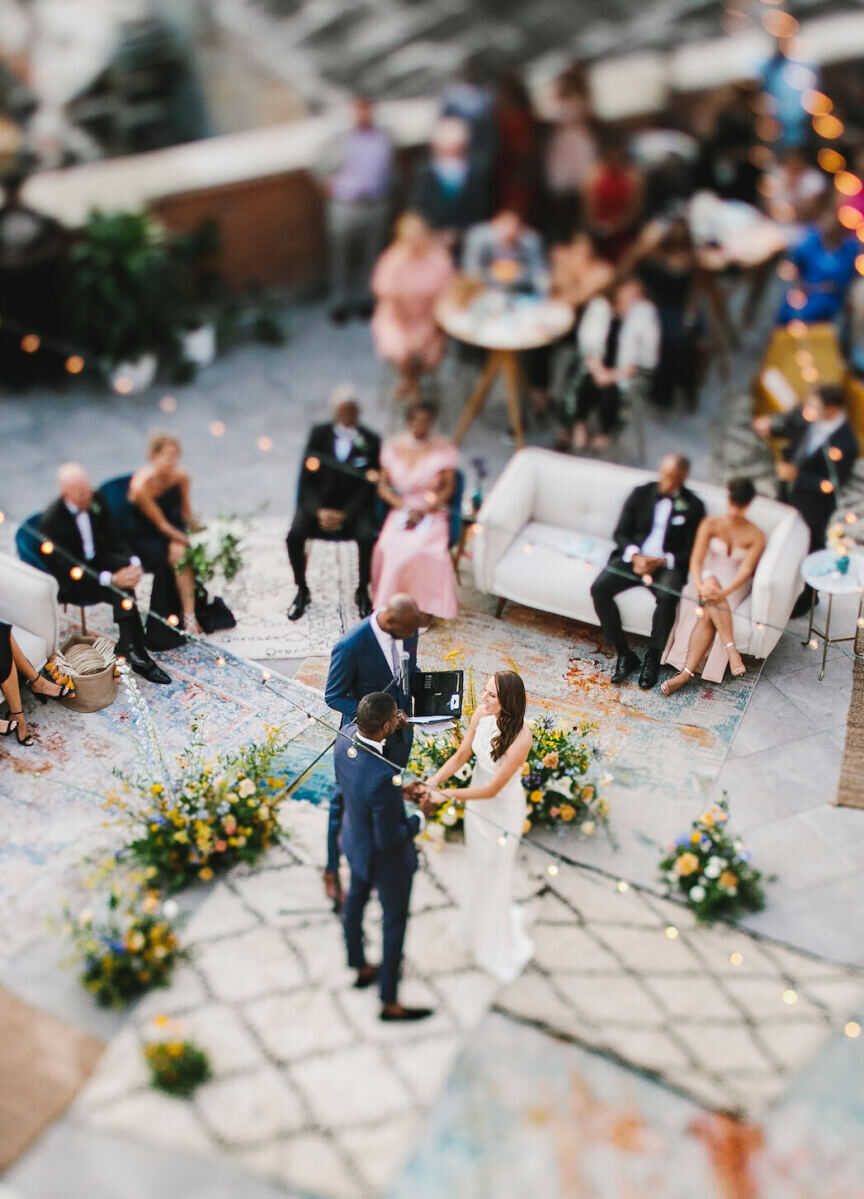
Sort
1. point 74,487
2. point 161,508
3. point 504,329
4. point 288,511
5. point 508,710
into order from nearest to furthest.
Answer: point 508,710, point 74,487, point 161,508, point 288,511, point 504,329

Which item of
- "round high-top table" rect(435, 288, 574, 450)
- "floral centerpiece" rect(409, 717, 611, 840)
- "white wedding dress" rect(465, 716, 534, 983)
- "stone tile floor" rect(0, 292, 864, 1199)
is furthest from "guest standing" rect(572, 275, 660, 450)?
"white wedding dress" rect(465, 716, 534, 983)

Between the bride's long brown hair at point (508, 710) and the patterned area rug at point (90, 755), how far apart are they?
0.71 metres

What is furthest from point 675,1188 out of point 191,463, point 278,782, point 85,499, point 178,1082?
point 191,463

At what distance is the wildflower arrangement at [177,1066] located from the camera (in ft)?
13.1

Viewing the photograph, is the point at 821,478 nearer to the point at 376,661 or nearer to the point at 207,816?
the point at 376,661

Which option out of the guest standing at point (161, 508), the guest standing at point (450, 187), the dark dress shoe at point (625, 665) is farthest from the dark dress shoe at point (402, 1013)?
the guest standing at point (450, 187)

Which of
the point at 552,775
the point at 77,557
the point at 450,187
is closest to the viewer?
the point at 552,775

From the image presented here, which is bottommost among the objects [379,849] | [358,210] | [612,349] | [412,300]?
[379,849]

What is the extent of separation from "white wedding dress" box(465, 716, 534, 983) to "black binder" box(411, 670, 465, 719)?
18.4 inches

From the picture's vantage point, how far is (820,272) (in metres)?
7.55

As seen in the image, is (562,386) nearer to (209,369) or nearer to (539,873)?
(209,369)

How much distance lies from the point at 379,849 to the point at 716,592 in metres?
2.06

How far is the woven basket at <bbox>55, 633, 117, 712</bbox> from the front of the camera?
5.39 metres

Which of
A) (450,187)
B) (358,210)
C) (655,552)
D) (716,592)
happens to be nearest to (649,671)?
(716,592)
